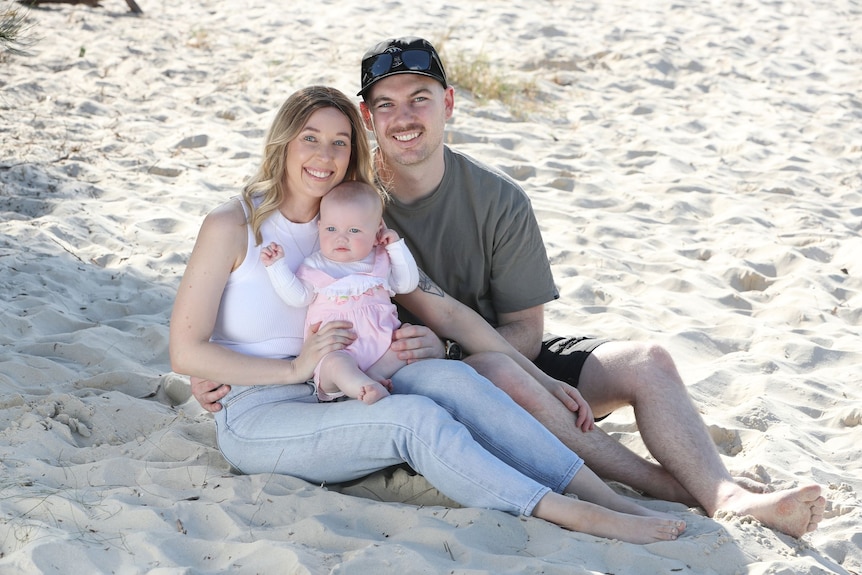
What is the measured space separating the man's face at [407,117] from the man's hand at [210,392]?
115cm

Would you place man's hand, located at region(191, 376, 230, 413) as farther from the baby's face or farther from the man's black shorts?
the man's black shorts

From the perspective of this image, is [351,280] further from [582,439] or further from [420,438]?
[582,439]

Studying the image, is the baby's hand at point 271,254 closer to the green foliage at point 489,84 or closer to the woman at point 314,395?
the woman at point 314,395

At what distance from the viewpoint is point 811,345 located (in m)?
4.65

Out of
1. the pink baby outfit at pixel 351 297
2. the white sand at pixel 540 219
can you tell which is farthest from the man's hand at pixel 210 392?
the pink baby outfit at pixel 351 297

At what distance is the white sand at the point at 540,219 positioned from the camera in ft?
9.36

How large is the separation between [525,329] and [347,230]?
0.95 meters

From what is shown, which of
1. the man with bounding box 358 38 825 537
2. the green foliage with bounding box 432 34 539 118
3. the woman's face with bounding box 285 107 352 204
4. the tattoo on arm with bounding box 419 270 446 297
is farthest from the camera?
the green foliage with bounding box 432 34 539 118

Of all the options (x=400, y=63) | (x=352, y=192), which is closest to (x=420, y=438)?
(x=352, y=192)

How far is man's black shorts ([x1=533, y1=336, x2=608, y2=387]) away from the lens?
3758 mm

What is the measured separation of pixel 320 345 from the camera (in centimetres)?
315

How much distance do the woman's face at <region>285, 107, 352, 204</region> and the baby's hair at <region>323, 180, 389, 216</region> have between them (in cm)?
5

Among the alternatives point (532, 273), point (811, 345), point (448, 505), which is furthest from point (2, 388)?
point (811, 345)

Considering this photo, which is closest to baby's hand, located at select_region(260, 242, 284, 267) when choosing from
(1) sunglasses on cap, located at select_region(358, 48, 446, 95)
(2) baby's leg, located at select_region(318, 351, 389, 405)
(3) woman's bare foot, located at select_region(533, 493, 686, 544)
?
(2) baby's leg, located at select_region(318, 351, 389, 405)
